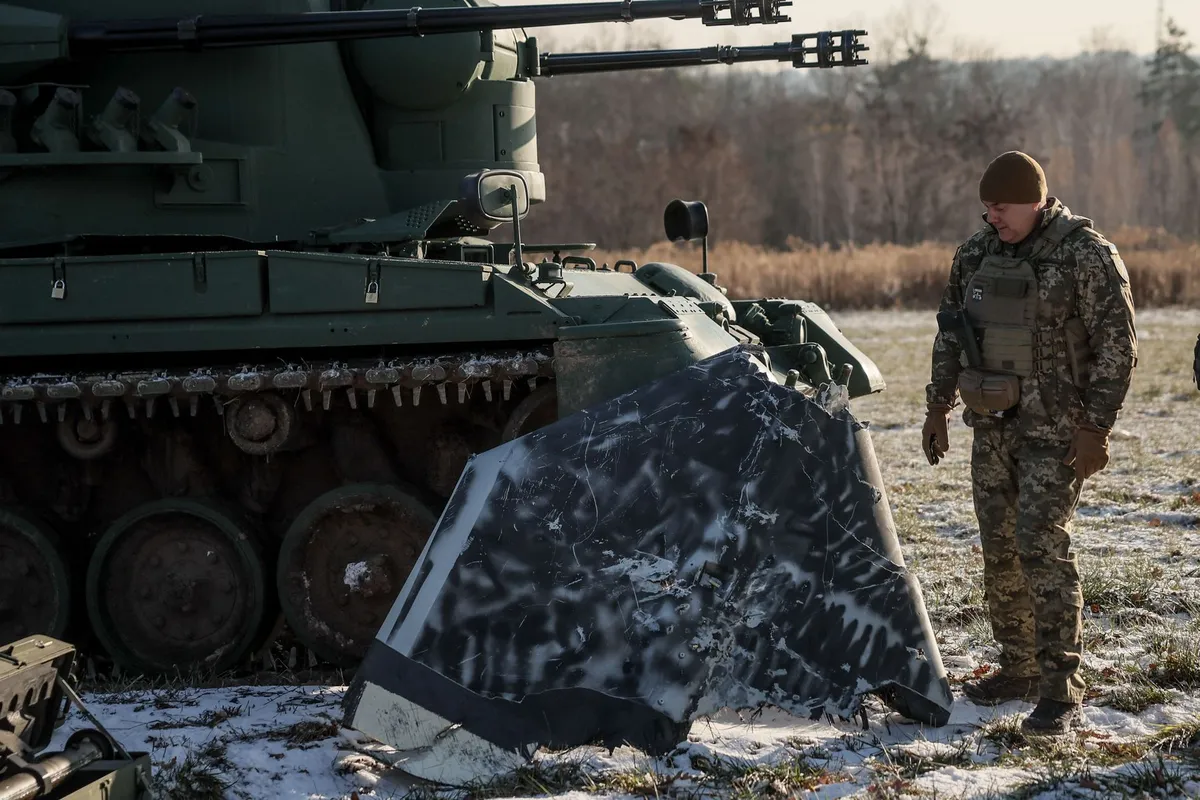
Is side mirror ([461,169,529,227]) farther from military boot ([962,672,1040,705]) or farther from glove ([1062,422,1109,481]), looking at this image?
military boot ([962,672,1040,705])

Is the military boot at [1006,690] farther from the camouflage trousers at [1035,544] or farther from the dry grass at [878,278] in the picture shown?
the dry grass at [878,278]

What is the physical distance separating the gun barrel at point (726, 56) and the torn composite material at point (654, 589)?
9.31 ft

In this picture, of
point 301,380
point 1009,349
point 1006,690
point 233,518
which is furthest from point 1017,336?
point 233,518

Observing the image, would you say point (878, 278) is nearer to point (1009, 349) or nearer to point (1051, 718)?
point (1009, 349)

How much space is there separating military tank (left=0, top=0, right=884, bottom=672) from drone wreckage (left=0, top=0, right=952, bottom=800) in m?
0.02

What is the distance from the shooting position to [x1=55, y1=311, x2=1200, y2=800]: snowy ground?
17.1 ft

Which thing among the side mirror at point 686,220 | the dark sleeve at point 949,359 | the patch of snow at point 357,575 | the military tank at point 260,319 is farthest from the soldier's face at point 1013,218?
the patch of snow at point 357,575

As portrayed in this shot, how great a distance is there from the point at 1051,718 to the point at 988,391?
1228mm

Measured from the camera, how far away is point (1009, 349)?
20.0ft

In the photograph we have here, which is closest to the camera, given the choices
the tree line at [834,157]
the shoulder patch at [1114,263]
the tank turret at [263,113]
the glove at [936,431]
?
the shoulder patch at [1114,263]

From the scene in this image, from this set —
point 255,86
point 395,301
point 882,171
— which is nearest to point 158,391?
point 395,301

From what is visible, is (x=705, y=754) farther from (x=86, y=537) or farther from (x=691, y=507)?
(x=86, y=537)

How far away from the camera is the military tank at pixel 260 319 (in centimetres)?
676

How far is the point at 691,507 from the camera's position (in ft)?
19.3
